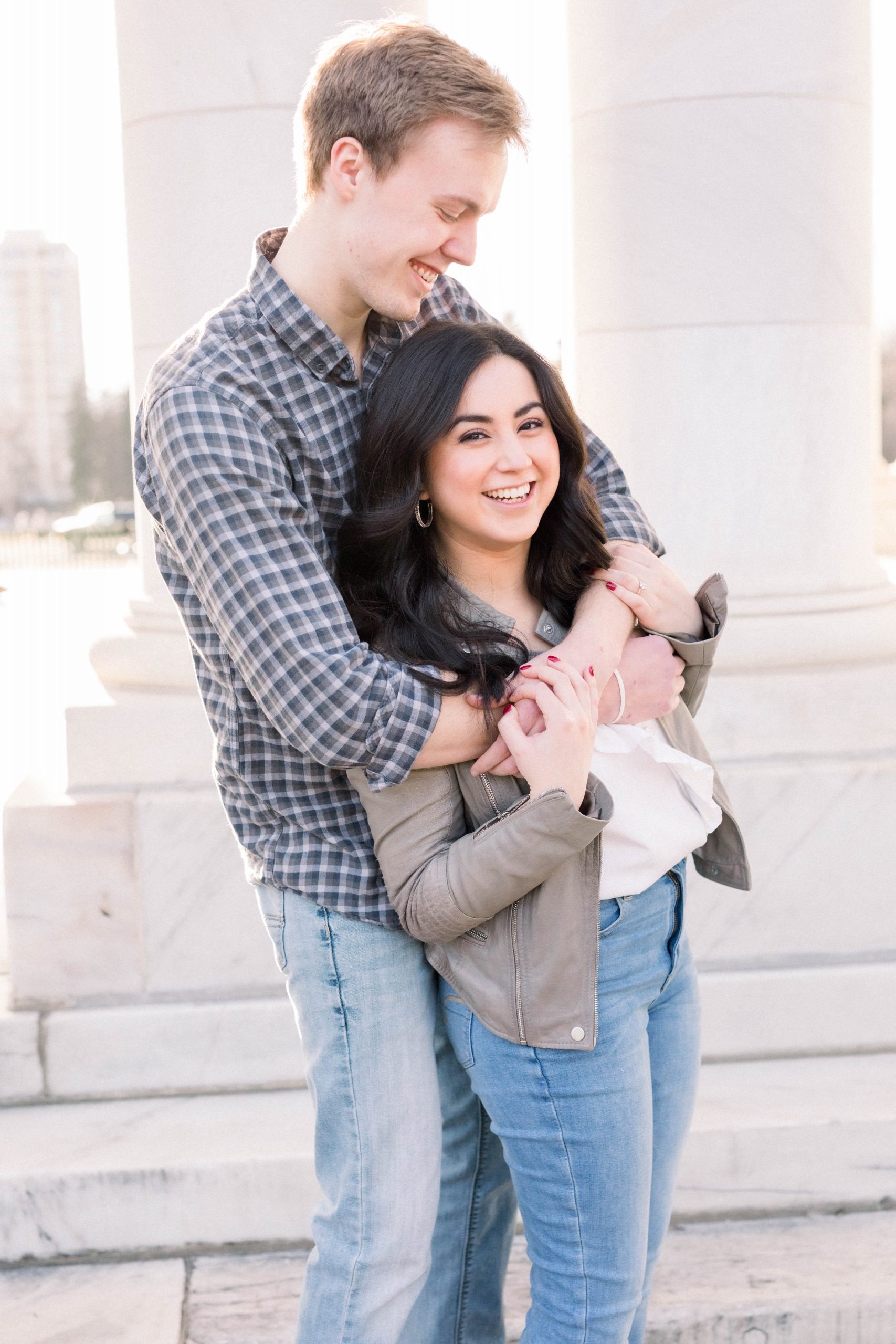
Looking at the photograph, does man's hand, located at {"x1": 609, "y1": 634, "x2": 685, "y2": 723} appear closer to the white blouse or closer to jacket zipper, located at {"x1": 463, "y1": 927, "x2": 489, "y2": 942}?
the white blouse

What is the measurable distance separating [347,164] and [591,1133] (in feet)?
4.80

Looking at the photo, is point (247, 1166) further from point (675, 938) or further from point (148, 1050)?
point (675, 938)

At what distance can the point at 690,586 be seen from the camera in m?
3.76

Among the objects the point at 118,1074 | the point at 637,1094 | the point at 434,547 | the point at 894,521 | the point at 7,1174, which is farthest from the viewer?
the point at 894,521

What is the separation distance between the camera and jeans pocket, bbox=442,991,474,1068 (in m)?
2.05

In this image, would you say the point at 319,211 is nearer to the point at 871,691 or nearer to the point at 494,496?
Answer: the point at 494,496

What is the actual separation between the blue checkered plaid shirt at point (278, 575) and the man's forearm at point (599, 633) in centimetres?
27

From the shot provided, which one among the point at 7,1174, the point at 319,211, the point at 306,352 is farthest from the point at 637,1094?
the point at 7,1174

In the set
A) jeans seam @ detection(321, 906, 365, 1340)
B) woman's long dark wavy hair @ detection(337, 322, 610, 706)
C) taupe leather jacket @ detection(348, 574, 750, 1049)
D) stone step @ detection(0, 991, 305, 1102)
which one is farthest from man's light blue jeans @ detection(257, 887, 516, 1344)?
stone step @ detection(0, 991, 305, 1102)

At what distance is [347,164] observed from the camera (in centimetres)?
194

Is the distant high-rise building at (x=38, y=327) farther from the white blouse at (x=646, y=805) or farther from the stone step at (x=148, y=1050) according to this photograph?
the white blouse at (x=646, y=805)

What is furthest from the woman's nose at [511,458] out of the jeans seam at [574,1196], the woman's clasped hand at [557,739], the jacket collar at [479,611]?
the jeans seam at [574,1196]

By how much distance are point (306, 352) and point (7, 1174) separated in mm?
2256

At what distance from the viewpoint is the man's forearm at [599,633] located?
2.01 metres
